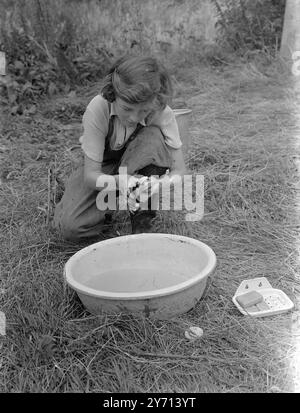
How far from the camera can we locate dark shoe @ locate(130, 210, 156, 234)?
2.03 metres

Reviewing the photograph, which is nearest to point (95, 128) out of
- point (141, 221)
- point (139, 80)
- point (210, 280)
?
point (139, 80)

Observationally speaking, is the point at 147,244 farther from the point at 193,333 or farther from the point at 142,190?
the point at 193,333

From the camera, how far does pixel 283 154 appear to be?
272 centimetres

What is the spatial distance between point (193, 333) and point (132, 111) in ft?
2.32

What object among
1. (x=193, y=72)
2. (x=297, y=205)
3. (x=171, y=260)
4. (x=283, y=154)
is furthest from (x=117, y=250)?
(x=193, y=72)

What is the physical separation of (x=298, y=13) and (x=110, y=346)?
341 centimetres

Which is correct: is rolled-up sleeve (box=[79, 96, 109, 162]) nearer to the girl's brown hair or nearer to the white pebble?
the girl's brown hair

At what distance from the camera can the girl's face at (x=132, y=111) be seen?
1.68 meters

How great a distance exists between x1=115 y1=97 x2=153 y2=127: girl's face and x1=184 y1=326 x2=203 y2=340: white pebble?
68cm

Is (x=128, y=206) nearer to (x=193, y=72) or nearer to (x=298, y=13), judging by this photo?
(x=193, y=72)

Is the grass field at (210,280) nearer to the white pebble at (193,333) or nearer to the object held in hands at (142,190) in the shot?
the white pebble at (193,333)

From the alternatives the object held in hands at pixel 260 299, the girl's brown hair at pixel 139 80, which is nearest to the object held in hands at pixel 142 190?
the girl's brown hair at pixel 139 80

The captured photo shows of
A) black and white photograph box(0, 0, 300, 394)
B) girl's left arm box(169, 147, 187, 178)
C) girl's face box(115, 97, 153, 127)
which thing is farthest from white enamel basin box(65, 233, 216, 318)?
girl's face box(115, 97, 153, 127)

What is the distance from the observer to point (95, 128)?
185 centimetres
